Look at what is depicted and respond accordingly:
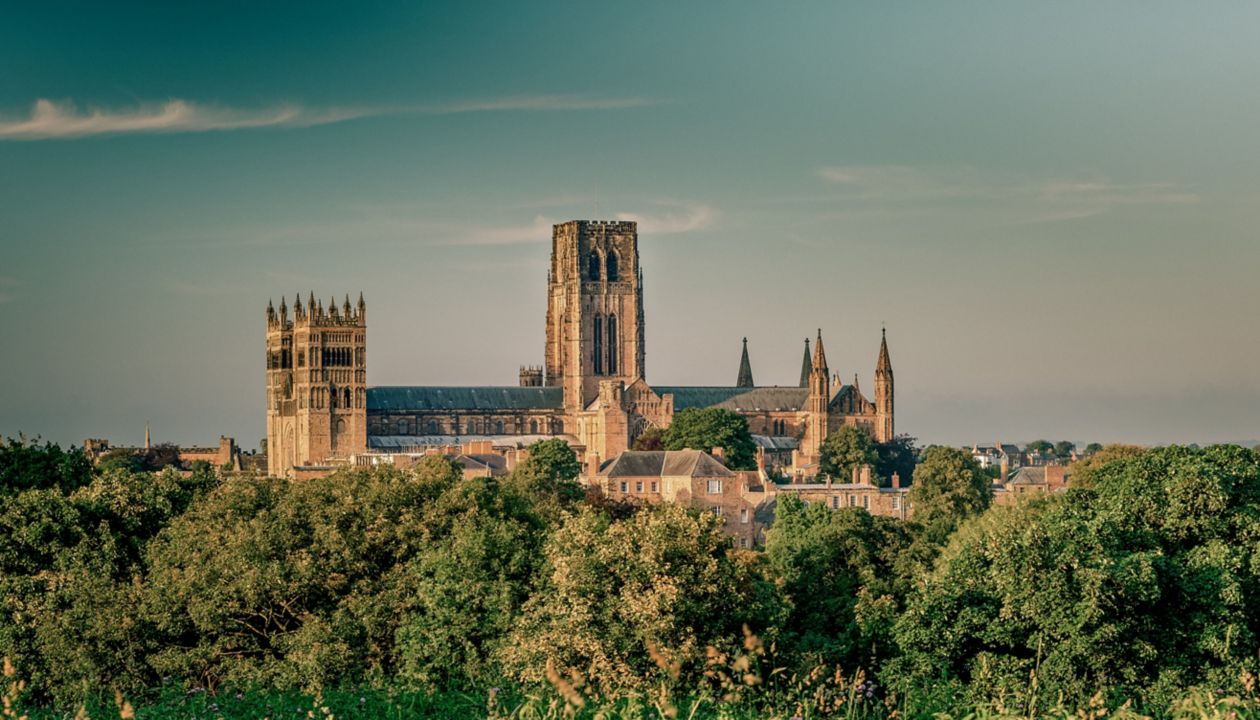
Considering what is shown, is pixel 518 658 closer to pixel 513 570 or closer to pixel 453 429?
pixel 513 570

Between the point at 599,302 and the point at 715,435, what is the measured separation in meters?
35.2

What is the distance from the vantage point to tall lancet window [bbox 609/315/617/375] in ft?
581

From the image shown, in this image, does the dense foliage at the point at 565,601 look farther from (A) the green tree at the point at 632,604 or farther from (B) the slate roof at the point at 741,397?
(B) the slate roof at the point at 741,397

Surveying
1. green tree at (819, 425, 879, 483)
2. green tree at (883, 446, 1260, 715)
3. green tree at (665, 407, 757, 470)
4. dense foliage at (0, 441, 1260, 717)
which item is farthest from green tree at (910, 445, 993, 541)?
green tree at (883, 446, 1260, 715)

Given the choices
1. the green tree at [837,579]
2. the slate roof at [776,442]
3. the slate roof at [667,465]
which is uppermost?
the slate roof at [776,442]

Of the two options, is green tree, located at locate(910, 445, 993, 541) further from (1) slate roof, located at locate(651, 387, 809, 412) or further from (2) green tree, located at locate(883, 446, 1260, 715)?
(2) green tree, located at locate(883, 446, 1260, 715)

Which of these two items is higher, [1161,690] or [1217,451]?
[1217,451]

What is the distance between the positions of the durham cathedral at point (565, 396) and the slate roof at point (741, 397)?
0.43ft

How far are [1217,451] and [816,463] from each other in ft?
410

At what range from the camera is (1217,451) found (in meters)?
38.3

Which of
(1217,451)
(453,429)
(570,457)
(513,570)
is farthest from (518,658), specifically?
(453,429)

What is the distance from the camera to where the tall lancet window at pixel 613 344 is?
17700 cm

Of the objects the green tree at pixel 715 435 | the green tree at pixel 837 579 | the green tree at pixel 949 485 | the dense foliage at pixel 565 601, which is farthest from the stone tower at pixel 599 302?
the dense foliage at pixel 565 601

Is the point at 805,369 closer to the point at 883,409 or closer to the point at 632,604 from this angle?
the point at 883,409
